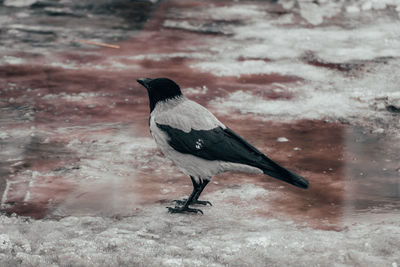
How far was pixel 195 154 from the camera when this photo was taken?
15.1ft

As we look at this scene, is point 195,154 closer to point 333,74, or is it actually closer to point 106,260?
point 106,260

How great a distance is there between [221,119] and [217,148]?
2139 mm

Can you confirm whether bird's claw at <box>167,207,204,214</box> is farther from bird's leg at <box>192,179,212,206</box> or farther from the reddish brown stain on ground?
the reddish brown stain on ground

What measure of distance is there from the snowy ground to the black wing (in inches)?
15.7

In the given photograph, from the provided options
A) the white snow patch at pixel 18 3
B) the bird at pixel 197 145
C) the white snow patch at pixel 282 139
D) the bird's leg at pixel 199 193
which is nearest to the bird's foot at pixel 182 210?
the bird at pixel 197 145

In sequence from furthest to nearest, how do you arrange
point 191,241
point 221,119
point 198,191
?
point 221,119 < point 198,191 < point 191,241

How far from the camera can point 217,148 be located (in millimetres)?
4562

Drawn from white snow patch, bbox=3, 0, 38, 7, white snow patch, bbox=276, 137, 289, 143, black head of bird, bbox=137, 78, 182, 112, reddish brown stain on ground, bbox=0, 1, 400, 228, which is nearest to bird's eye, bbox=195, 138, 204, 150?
black head of bird, bbox=137, 78, 182, 112

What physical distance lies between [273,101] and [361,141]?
1.34 metres

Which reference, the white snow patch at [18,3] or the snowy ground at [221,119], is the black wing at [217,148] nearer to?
the snowy ground at [221,119]

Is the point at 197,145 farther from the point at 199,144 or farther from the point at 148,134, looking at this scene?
the point at 148,134

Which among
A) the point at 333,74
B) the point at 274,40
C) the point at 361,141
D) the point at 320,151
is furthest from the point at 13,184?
the point at 274,40

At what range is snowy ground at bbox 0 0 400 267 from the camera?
166 inches

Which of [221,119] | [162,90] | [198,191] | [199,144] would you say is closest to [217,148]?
[199,144]
